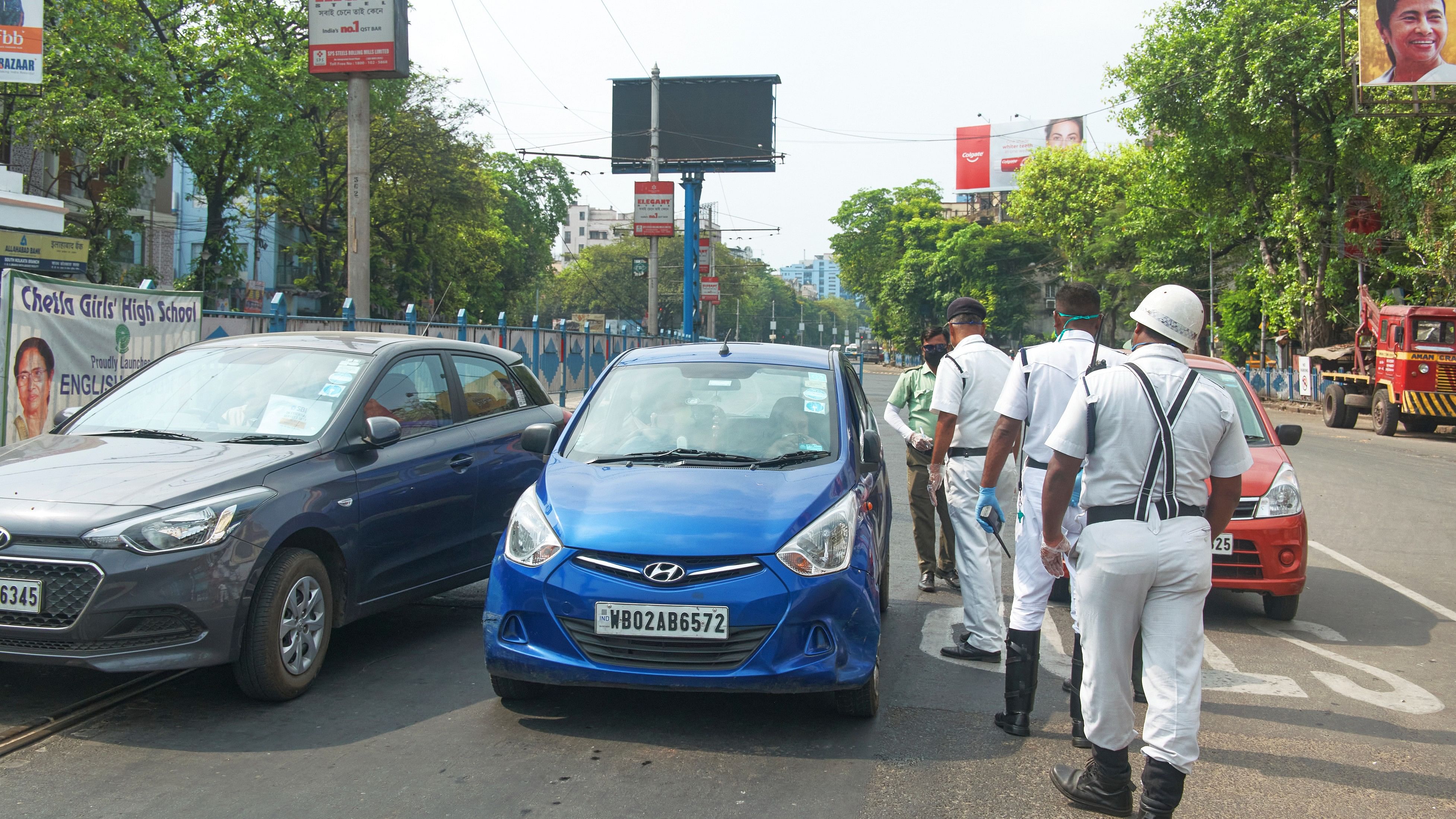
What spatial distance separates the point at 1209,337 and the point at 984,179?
42564 millimetres

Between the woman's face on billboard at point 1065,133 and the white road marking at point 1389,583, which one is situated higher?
the woman's face on billboard at point 1065,133

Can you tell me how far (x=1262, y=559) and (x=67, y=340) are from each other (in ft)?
27.5

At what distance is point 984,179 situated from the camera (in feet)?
299

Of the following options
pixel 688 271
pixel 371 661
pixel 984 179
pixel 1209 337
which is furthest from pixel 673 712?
pixel 984 179

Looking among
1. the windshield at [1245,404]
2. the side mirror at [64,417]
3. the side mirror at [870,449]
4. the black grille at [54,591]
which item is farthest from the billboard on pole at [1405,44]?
the black grille at [54,591]

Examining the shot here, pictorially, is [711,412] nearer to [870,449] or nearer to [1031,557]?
[870,449]

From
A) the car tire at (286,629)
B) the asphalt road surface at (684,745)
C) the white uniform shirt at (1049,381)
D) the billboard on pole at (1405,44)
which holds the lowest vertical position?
the asphalt road surface at (684,745)

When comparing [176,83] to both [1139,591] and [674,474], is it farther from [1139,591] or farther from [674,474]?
[1139,591]

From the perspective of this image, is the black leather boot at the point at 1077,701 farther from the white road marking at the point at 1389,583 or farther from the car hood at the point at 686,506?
the white road marking at the point at 1389,583

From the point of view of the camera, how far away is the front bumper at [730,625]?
13.9 feet

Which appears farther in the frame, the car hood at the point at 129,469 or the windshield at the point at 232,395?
the windshield at the point at 232,395

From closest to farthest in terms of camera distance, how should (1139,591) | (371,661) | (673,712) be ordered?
1. (1139,591)
2. (673,712)
3. (371,661)

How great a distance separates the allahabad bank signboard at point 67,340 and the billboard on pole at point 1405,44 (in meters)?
23.5

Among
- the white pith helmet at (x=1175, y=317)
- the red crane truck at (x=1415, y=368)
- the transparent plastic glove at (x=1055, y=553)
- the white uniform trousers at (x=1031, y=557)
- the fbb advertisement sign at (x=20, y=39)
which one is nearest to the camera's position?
the white pith helmet at (x=1175, y=317)
